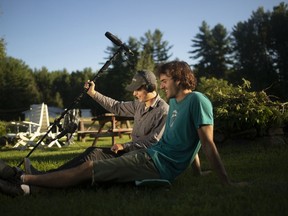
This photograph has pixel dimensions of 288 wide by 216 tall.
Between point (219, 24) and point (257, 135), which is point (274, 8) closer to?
point (219, 24)

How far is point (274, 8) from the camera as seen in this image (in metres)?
40.7

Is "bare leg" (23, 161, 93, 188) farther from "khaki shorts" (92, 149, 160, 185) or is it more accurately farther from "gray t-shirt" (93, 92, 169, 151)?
"gray t-shirt" (93, 92, 169, 151)

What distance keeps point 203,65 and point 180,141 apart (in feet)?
165

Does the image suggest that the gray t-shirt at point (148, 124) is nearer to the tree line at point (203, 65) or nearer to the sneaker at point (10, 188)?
the sneaker at point (10, 188)

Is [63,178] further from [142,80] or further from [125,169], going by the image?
[142,80]

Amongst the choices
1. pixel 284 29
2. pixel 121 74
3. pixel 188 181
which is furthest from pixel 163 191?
pixel 121 74

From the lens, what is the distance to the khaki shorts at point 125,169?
10.6 feet

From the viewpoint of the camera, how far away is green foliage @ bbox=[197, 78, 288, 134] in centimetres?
A: 718

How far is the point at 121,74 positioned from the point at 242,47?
16330 mm

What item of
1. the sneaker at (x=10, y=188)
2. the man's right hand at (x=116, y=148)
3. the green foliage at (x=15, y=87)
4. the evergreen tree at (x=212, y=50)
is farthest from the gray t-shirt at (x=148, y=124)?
the green foliage at (x=15, y=87)

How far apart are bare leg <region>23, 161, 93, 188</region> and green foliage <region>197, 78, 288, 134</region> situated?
4.64 meters

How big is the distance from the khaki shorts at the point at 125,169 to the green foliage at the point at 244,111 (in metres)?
4.27

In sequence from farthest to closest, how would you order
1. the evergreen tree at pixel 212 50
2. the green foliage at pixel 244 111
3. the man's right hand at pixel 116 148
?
the evergreen tree at pixel 212 50, the green foliage at pixel 244 111, the man's right hand at pixel 116 148

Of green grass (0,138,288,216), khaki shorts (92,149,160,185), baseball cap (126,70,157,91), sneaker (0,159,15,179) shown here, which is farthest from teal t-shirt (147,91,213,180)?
sneaker (0,159,15,179)
